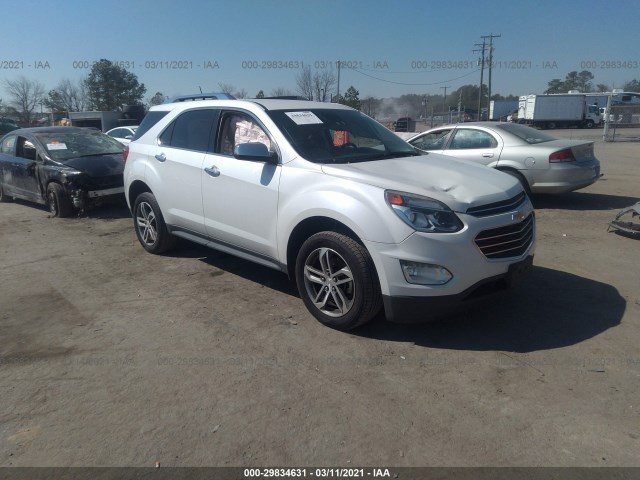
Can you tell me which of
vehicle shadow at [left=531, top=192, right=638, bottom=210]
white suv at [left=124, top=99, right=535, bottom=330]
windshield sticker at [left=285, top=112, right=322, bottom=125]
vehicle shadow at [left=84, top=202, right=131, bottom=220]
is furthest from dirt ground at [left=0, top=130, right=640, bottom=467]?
vehicle shadow at [left=531, top=192, right=638, bottom=210]

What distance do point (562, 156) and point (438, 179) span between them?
18.0 feet

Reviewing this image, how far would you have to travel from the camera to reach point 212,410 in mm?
3170

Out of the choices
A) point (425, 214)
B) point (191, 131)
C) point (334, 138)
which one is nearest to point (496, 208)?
point (425, 214)

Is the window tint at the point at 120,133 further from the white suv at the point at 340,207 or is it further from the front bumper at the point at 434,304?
the front bumper at the point at 434,304

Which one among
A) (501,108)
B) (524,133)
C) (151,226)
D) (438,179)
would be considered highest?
(501,108)

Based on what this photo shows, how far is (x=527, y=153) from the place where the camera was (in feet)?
28.5

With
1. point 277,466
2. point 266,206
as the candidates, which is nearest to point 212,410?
point 277,466

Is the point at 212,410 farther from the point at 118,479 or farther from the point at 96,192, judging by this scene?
the point at 96,192

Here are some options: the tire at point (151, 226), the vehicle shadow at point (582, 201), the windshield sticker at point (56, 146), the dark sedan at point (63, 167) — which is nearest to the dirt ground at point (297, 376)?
the tire at point (151, 226)

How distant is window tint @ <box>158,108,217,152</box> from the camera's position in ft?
17.7

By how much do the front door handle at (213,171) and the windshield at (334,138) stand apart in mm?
778

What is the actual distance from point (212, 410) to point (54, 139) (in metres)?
8.02

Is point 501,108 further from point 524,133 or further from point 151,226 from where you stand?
point 151,226

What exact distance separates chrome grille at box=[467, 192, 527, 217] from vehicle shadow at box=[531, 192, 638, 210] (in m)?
5.40
